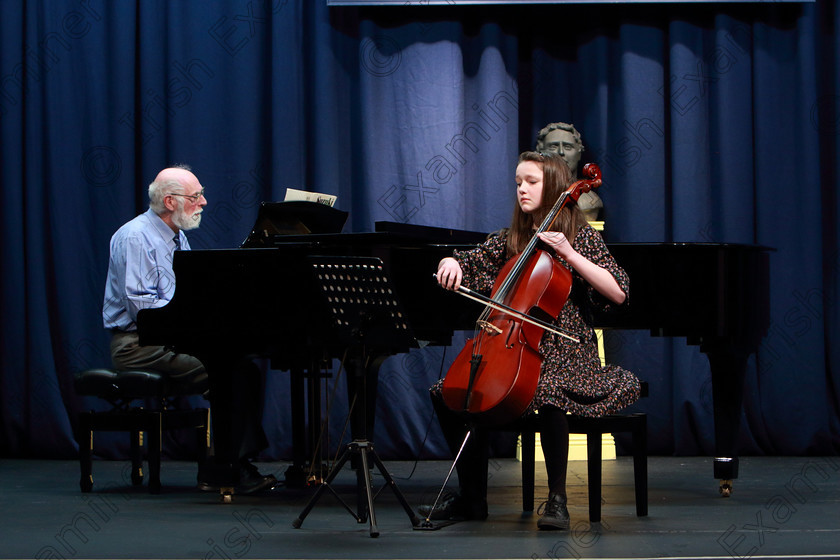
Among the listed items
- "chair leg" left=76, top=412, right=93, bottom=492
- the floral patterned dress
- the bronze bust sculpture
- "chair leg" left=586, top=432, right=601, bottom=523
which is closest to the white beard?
"chair leg" left=76, top=412, right=93, bottom=492

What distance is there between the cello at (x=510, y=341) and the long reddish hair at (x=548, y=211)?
0.16 metres

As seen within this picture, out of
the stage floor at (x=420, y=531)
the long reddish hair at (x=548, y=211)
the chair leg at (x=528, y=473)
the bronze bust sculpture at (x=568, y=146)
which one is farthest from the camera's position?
the bronze bust sculpture at (x=568, y=146)

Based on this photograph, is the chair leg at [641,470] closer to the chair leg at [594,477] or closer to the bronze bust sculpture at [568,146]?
the chair leg at [594,477]

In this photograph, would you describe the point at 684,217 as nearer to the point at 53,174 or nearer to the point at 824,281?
the point at 824,281

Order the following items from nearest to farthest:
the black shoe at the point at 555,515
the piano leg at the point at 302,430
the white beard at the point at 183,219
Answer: the black shoe at the point at 555,515
the piano leg at the point at 302,430
the white beard at the point at 183,219

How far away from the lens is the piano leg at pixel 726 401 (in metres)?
3.82

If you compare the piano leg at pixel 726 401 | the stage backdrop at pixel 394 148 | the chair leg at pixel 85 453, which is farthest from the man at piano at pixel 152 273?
the piano leg at pixel 726 401

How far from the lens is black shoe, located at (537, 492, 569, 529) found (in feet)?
10.1

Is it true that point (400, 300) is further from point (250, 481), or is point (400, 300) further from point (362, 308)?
point (250, 481)

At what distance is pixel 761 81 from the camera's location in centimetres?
541

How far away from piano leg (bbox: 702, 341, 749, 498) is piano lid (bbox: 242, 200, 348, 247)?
1.46 m

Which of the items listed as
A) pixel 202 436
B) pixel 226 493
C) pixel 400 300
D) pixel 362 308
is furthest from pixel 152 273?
pixel 362 308

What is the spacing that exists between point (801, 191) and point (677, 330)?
6.77 ft

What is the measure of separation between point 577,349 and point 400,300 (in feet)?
2.21
